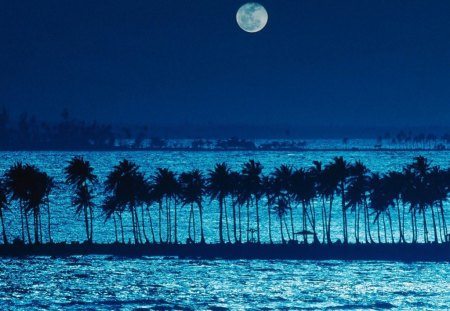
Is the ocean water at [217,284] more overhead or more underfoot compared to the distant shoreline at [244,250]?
more underfoot

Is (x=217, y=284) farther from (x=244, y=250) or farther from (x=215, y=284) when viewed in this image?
(x=244, y=250)

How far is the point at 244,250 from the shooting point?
92750 millimetres

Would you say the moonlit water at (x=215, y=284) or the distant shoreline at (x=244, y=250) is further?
the distant shoreline at (x=244, y=250)

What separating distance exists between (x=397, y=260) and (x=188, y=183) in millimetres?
25411

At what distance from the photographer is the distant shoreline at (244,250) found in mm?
89875

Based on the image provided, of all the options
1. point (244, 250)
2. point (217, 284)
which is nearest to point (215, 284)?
point (217, 284)

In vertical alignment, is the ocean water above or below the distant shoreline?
below

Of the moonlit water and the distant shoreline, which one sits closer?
the moonlit water

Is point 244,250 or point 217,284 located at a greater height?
point 244,250

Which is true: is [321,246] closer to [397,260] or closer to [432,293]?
[397,260]

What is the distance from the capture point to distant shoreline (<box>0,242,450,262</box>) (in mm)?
89875

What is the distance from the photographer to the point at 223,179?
98.1 metres

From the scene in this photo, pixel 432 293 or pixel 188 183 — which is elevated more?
pixel 188 183

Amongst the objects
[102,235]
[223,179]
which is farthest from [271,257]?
[102,235]
